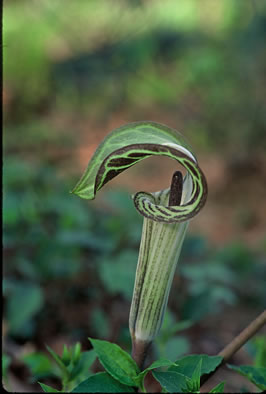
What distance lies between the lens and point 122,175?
19.2ft

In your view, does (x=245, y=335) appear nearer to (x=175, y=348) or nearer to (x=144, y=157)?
(x=144, y=157)

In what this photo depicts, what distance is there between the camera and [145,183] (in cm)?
567

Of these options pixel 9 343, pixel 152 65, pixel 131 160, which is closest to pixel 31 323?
pixel 9 343

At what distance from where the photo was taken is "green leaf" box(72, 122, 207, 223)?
2.63 feet

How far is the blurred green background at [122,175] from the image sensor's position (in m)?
1.93

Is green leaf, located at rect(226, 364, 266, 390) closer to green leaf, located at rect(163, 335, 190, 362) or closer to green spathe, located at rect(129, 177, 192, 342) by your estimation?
green spathe, located at rect(129, 177, 192, 342)

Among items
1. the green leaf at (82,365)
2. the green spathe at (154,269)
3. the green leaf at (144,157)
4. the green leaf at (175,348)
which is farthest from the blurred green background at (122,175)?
the green leaf at (144,157)

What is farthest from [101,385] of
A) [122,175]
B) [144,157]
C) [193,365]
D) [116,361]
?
[122,175]

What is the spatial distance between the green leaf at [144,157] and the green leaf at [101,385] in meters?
0.29

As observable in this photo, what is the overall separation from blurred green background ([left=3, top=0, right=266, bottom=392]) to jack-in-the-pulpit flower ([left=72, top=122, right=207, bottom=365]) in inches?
13.3

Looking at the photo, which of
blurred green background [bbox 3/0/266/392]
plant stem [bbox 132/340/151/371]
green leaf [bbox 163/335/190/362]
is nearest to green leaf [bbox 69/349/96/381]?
plant stem [bbox 132/340/151/371]

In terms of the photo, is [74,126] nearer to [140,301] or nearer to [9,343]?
[9,343]

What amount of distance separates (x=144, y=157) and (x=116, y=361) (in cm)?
37

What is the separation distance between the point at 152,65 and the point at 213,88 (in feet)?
5.92
